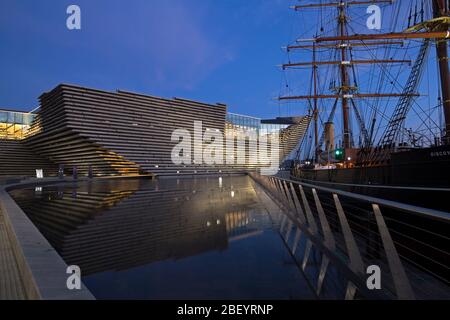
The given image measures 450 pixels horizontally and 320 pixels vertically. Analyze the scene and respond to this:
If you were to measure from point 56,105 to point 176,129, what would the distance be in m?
18.2

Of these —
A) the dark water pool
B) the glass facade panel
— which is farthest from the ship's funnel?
the glass facade panel

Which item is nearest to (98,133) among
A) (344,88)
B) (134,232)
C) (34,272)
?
(344,88)

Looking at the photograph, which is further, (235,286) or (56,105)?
(56,105)

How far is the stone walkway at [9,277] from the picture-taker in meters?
2.97

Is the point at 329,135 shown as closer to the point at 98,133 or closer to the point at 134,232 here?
the point at 98,133

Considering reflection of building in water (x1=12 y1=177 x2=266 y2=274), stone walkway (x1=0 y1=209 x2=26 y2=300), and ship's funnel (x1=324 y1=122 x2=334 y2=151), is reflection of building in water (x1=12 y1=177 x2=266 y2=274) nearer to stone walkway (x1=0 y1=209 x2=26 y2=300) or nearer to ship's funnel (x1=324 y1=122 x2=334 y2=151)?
stone walkway (x1=0 y1=209 x2=26 y2=300)

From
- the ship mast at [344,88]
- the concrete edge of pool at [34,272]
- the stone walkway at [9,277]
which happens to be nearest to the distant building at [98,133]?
the ship mast at [344,88]

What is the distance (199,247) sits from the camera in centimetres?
530

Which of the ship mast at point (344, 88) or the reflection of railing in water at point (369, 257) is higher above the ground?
the ship mast at point (344, 88)

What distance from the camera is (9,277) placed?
3.46 meters

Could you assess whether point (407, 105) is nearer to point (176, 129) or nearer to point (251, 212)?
point (251, 212)

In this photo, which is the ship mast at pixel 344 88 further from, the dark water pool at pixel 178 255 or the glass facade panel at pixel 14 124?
the glass facade panel at pixel 14 124

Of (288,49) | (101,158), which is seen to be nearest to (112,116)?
(101,158)
